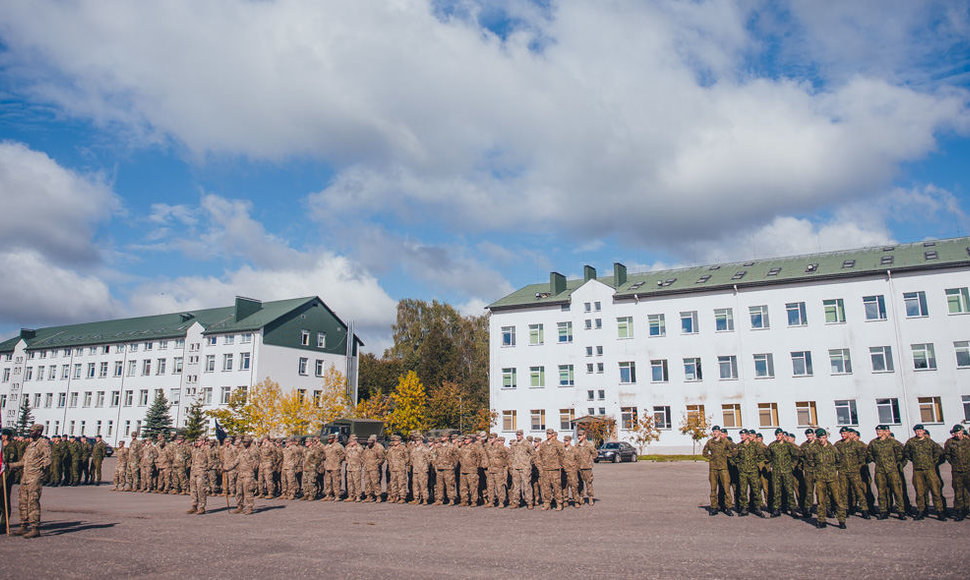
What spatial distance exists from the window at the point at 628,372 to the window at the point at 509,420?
9059 mm

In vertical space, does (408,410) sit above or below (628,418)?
above

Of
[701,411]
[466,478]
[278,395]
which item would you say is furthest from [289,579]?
[278,395]

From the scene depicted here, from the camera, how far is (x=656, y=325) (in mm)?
48469

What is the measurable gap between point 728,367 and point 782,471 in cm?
3195

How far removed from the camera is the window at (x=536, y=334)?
52.4 meters

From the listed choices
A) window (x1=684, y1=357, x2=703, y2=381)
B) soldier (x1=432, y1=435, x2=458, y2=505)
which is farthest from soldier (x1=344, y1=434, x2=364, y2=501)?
window (x1=684, y1=357, x2=703, y2=381)

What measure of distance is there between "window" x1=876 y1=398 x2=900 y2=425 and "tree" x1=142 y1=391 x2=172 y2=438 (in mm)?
54216

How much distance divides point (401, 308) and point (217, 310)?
63.9 feet

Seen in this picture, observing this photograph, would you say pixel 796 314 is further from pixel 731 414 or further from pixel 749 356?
pixel 731 414

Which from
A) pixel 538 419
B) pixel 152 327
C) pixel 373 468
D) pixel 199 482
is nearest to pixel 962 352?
pixel 538 419

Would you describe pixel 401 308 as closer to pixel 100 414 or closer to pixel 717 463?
pixel 100 414

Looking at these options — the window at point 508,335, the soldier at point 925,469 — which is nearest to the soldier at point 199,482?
the soldier at point 925,469

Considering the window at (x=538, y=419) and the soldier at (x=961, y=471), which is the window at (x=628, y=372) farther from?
the soldier at (x=961, y=471)

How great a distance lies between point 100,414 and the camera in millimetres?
66375
